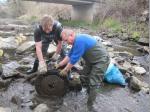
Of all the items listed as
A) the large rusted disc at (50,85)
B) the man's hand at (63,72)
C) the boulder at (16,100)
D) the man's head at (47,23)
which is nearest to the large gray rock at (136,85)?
the large rusted disc at (50,85)

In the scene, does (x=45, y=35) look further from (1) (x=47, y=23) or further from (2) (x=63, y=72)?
(2) (x=63, y=72)

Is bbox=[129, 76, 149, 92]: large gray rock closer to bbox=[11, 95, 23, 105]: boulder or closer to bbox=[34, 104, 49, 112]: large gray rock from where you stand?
bbox=[34, 104, 49, 112]: large gray rock

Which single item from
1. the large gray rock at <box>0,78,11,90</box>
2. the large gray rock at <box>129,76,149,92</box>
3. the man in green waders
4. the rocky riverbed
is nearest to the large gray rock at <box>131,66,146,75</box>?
the rocky riverbed

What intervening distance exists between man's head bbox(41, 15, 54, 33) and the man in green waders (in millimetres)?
818

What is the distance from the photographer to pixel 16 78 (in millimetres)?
7770

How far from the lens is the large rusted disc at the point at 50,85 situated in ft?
20.9

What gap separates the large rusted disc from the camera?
20.9ft

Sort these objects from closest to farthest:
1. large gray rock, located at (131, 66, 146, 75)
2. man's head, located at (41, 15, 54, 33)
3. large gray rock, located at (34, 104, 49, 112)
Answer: large gray rock, located at (34, 104, 49, 112), man's head, located at (41, 15, 54, 33), large gray rock, located at (131, 66, 146, 75)

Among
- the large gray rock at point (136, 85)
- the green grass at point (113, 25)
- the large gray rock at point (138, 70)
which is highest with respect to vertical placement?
the large gray rock at point (136, 85)

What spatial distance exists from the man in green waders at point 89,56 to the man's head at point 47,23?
818 mm

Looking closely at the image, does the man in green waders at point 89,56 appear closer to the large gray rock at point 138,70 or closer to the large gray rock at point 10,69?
the large gray rock at point 10,69

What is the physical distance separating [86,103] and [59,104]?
1.88 ft

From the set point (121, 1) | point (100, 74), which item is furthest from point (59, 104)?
point (121, 1)

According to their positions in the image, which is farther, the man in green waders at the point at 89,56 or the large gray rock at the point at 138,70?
the large gray rock at the point at 138,70
